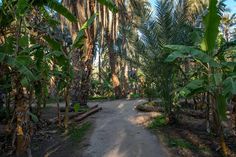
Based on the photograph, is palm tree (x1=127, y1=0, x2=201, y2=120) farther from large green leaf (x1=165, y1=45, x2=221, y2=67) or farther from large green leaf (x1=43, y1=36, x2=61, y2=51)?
large green leaf (x1=43, y1=36, x2=61, y2=51)

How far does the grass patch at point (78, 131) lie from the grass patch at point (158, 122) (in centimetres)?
216

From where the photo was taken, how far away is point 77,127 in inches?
521

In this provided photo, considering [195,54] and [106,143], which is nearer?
[195,54]

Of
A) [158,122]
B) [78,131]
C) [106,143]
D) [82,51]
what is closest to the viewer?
[106,143]

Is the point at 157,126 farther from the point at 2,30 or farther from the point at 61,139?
the point at 2,30

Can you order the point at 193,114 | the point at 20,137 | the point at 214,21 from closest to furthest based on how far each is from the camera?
the point at 214,21 < the point at 20,137 < the point at 193,114

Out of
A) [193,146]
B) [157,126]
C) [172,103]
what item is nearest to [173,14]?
[172,103]

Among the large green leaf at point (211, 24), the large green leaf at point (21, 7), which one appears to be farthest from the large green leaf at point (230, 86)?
the large green leaf at point (21, 7)

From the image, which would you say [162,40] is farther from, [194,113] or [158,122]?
[194,113]

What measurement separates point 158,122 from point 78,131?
2.78m

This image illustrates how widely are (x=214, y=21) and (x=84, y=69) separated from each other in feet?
34.5

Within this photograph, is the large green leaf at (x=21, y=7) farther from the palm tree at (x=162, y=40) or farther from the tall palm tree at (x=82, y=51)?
the tall palm tree at (x=82, y=51)

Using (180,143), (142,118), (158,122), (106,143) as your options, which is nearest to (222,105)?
(180,143)

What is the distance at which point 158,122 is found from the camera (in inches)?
515
